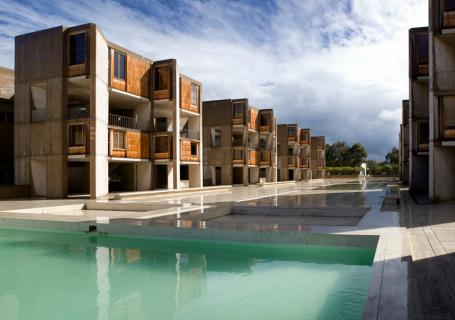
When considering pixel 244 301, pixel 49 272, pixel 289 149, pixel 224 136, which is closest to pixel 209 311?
pixel 244 301

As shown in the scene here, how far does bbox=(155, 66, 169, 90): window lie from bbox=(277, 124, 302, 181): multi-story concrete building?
30693mm

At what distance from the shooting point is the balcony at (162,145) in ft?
86.0

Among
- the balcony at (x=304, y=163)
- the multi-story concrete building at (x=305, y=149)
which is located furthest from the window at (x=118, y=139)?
the multi-story concrete building at (x=305, y=149)

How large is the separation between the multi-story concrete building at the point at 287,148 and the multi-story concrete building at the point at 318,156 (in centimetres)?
1207

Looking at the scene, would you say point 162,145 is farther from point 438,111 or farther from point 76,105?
point 438,111

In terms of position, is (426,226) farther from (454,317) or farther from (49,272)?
(49,272)

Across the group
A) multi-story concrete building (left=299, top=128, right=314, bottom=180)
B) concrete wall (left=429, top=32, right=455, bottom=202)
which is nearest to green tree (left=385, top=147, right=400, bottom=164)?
multi-story concrete building (left=299, top=128, right=314, bottom=180)

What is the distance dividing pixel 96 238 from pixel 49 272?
2.79m

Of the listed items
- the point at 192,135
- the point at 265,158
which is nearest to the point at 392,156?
the point at 265,158

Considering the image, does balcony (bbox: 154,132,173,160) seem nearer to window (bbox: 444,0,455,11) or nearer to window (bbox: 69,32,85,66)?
window (bbox: 69,32,85,66)

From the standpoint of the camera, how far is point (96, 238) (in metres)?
10.7

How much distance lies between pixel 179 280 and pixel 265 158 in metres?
36.9

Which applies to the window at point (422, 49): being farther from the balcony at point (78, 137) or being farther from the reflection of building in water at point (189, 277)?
the reflection of building in water at point (189, 277)

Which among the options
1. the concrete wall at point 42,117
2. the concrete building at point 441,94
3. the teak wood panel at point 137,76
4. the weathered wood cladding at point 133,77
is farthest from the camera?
the teak wood panel at point 137,76
